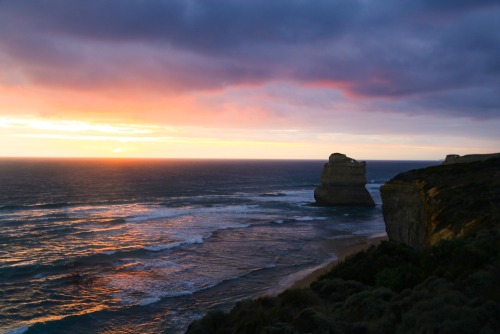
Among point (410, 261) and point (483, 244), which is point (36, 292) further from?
point (483, 244)

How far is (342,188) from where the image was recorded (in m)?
65.5

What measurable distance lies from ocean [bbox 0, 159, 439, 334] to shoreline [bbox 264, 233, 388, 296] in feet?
1.01

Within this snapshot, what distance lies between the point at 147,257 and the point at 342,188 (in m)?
41.0

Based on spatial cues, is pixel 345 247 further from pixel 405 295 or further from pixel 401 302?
pixel 401 302

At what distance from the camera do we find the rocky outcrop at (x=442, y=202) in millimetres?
18297

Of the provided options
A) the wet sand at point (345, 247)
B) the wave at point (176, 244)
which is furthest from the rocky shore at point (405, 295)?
the wave at point (176, 244)

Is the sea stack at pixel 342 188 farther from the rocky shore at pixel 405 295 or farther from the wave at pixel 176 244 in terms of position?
the rocky shore at pixel 405 295

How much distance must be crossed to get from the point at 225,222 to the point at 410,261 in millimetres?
36195

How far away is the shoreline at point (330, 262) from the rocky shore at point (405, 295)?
4.15 meters

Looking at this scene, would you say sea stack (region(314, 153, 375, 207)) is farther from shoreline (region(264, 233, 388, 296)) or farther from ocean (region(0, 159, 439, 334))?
shoreline (region(264, 233, 388, 296))

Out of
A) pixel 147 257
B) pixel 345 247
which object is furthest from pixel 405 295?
pixel 345 247

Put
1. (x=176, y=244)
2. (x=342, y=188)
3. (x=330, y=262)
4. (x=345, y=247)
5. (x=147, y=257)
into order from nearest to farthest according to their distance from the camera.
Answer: (x=330, y=262) < (x=147, y=257) < (x=176, y=244) < (x=345, y=247) < (x=342, y=188)

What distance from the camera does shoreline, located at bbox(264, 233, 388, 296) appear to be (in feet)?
81.1

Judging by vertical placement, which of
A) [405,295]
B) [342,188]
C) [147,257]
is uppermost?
[405,295]
